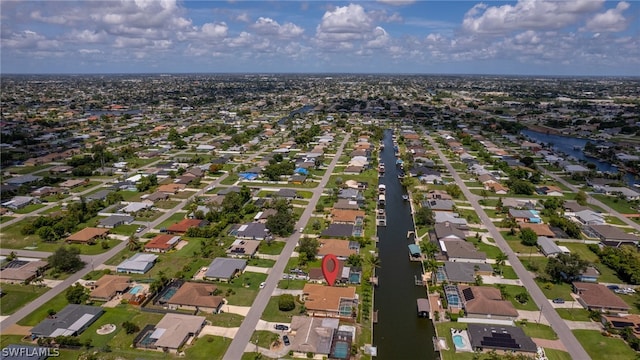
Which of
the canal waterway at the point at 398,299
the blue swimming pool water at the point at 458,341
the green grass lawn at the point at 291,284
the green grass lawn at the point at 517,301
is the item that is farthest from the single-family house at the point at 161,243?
the green grass lawn at the point at 517,301

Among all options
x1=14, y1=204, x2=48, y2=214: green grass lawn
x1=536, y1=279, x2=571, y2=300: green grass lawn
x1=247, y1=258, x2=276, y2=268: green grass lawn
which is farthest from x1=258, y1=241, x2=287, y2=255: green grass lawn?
x1=14, y1=204, x2=48, y2=214: green grass lawn

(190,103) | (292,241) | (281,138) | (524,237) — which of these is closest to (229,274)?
(292,241)

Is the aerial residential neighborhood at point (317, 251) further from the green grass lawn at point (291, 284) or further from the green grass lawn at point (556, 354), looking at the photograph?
the green grass lawn at point (291, 284)

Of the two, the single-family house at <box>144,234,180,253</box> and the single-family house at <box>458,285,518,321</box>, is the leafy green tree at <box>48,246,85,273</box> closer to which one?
the single-family house at <box>144,234,180,253</box>

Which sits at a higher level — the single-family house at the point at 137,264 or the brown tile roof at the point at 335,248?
the brown tile roof at the point at 335,248

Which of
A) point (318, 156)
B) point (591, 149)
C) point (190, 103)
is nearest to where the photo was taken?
point (318, 156)

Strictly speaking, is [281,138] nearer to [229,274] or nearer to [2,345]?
[229,274]
